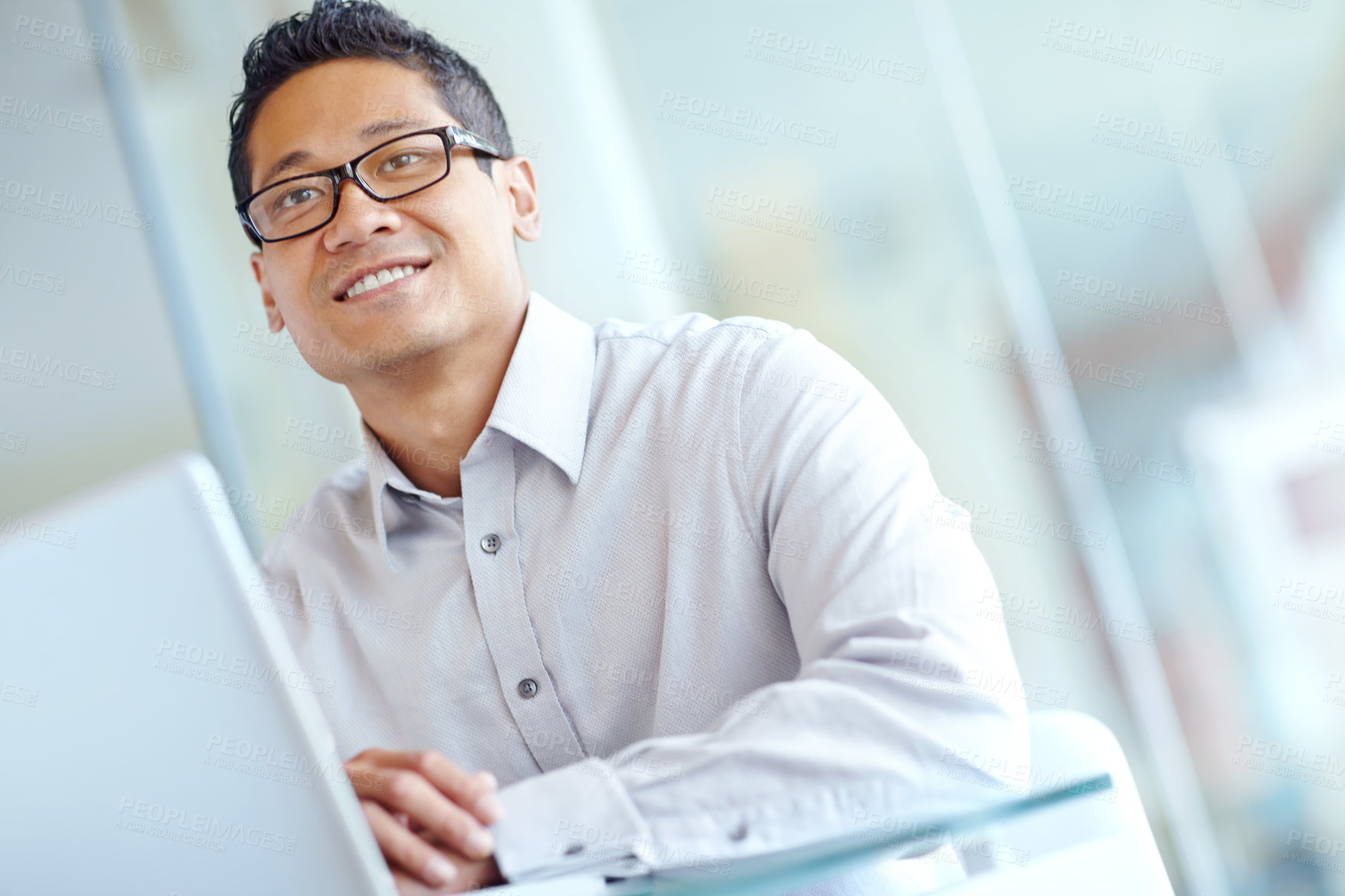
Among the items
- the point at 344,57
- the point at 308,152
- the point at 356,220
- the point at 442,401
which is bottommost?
the point at 442,401

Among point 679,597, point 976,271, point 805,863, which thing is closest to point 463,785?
point 805,863

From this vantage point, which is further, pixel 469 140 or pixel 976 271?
pixel 976 271

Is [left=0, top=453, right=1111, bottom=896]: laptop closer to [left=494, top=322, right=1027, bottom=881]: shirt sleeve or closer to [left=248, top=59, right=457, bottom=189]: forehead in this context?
[left=494, top=322, right=1027, bottom=881]: shirt sleeve

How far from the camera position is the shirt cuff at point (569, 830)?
0.76m

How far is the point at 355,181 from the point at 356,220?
56 millimetres

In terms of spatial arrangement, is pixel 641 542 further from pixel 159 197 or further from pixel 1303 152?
pixel 159 197

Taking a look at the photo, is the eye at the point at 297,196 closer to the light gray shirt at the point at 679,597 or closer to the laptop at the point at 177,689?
the light gray shirt at the point at 679,597

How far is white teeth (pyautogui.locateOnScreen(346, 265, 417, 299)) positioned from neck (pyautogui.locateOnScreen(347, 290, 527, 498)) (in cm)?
11

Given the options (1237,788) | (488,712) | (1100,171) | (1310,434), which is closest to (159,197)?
(488,712)

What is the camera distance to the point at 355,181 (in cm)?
136

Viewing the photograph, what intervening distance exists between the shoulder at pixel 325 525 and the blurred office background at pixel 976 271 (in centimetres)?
117

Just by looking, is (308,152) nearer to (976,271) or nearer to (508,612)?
(508,612)

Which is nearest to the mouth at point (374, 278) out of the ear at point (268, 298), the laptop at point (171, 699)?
the ear at point (268, 298)

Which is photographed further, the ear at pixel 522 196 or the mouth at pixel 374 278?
the ear at pixel 522 196
